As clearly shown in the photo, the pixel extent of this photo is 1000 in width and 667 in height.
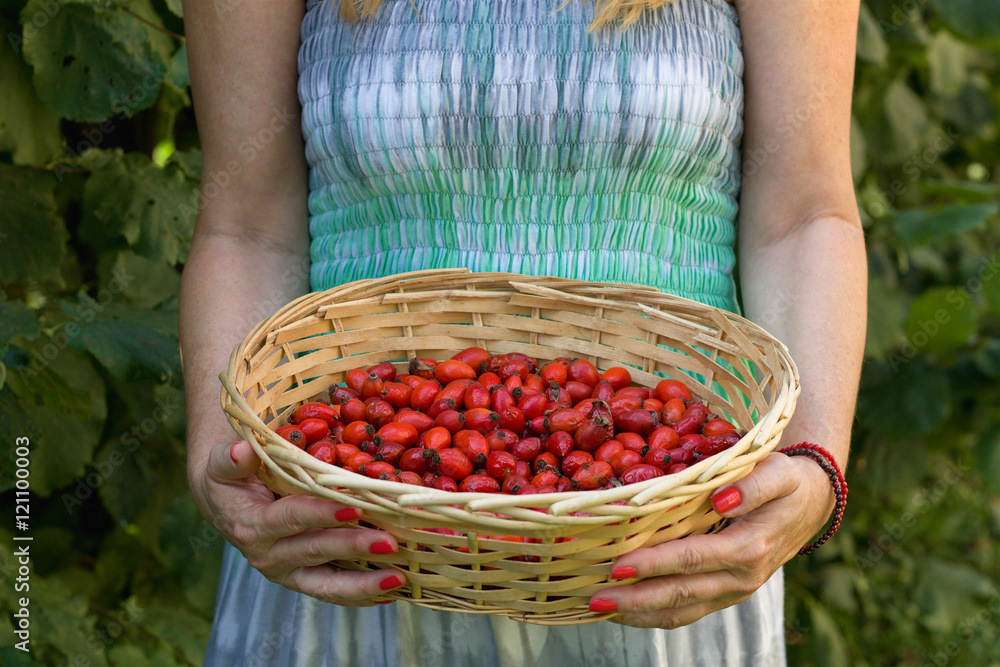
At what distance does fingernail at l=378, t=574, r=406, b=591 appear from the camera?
35.4 inches

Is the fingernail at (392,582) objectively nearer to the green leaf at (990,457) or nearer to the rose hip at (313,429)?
the rose hip at (313,429)

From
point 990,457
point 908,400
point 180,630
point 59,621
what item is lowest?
point 990,457

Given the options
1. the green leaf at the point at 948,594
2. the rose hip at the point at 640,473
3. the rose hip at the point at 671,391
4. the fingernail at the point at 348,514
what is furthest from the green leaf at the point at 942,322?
the fingernail at the point at 348,514

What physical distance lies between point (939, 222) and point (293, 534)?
219cm

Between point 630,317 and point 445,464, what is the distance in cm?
39

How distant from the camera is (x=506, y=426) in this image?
4.04ft

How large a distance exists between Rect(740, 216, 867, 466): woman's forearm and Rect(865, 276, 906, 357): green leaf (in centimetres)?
145

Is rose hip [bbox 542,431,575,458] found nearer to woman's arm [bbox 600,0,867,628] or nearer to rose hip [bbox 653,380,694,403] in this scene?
rose hip [bbox 653,380,694,403]

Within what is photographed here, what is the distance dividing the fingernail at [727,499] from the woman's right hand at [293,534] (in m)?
0.35

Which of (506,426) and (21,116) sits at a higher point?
(21,116)

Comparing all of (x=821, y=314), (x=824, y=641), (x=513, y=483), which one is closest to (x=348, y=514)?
(x=513, y=483)

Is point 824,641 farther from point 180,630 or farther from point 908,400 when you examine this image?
point 180,630

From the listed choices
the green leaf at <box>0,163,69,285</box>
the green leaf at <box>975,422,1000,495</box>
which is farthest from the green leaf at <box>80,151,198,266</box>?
the green leaf at <box>975,422,1000,495</box>

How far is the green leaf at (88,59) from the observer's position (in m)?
1.64
